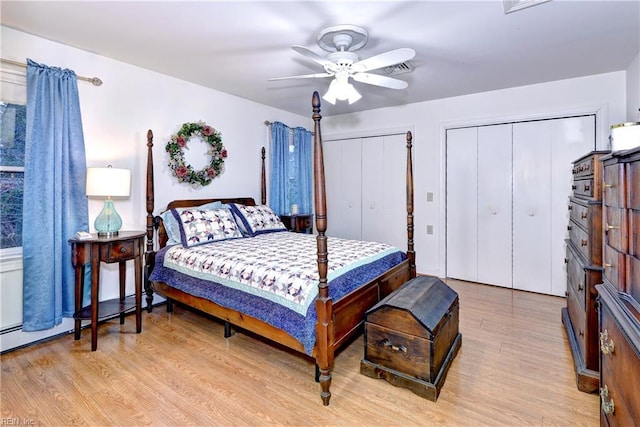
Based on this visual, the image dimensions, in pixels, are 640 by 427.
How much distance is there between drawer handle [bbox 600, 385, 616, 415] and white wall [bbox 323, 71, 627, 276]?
309 centimetres

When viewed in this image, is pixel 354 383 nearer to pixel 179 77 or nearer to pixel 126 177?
pixel 126 177

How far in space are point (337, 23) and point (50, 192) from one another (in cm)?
260

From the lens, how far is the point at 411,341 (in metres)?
1.99

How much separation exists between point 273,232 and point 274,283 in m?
1.80

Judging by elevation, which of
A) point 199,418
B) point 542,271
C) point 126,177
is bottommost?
point 199,418

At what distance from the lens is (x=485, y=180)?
4.16 metres

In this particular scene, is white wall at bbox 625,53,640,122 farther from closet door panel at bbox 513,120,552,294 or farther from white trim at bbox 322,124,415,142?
white trim at bbox 322,124,415,142

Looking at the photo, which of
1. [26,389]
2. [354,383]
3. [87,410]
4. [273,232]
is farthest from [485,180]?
[26,389]

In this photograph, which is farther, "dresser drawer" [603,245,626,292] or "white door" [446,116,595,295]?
"white door" [446,116,595,295]

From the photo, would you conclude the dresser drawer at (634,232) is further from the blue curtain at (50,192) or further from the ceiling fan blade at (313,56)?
the blue curtain at (50,192)

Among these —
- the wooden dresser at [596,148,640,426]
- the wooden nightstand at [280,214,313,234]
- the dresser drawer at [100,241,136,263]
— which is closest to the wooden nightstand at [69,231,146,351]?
the dresser drawer at [100,241,136,263]

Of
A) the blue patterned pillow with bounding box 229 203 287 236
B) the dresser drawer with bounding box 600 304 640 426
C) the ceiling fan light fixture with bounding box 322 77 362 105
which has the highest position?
the ceiling fan light fixture with bounding box 322 77 362 105

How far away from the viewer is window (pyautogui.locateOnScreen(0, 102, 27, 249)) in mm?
2514

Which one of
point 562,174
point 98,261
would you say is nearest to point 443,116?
point 562,174
